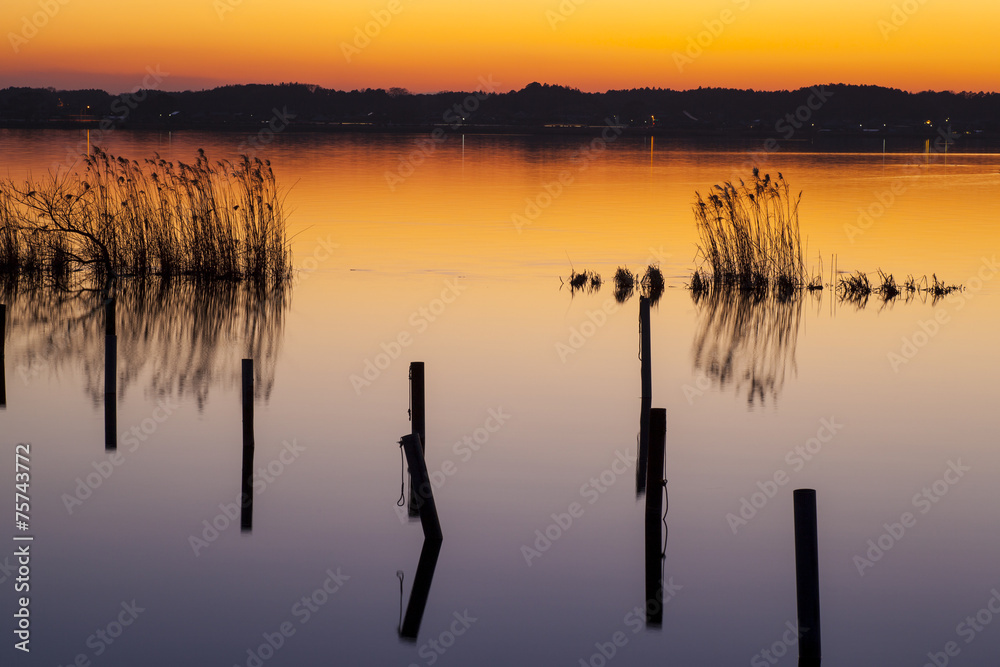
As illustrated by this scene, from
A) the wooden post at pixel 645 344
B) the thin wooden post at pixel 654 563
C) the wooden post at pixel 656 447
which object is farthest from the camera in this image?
the wooden post at pixel 645 344

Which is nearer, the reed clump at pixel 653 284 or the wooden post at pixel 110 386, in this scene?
the wooden post at pixel 110 386

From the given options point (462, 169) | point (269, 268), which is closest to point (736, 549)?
point (269, 268)

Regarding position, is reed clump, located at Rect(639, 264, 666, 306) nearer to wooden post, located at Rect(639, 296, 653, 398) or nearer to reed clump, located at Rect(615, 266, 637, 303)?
reed clump, located at Rect(615, 266, 637, 303)

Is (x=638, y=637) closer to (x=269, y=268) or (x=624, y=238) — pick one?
(x=269, y=268)

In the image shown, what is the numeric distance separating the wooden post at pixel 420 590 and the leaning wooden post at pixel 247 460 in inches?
75.3

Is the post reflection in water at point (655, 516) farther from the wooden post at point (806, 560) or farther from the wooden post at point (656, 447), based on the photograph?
the wooden post at point (806, 560)

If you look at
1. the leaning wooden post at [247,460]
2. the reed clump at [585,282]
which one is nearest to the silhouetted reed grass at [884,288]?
the reed clump at [585,282]

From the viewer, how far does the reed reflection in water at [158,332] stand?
19219 millimetres

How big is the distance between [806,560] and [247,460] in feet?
20.1

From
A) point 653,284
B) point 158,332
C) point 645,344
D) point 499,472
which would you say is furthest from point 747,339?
point 158,332

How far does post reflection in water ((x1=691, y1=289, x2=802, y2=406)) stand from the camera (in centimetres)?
1978

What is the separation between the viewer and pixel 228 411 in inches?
674

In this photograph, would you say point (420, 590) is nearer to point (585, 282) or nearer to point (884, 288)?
point (585, 282)

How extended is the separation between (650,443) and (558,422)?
637cm
